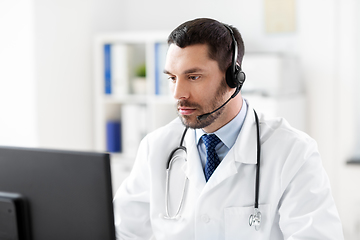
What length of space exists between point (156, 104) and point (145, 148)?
1.45 m

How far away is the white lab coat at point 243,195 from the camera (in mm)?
1256

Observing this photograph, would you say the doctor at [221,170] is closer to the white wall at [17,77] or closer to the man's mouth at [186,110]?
the man's mouth at [186,110]

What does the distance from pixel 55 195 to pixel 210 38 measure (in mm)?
600

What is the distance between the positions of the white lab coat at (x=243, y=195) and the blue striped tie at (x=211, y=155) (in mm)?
28

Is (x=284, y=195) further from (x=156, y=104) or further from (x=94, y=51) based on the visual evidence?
(x=94, y=51)

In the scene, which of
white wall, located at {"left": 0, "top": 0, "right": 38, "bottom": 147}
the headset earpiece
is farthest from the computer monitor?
white wall, located at {"left": 0, "top": 0, "right": 38, "bottom": 147}

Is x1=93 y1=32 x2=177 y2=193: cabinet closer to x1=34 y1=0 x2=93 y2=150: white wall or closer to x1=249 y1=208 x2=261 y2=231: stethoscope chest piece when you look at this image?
x1=34 y1=0 x2=93 y2=150: white wall

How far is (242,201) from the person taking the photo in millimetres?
1346

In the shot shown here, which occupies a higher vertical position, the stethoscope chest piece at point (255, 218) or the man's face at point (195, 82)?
the man's face at point (195, 82)

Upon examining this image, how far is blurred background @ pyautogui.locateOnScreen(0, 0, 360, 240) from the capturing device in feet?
8.85

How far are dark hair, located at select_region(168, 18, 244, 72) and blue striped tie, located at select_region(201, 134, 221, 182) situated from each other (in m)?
0.23

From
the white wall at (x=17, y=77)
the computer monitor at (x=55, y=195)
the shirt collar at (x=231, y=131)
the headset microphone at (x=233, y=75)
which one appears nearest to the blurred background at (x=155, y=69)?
the white wall at (x=17, y=77)

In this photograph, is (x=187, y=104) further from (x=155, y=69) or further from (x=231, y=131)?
(x=155, y=69)

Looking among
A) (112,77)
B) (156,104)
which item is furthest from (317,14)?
(112,77)
